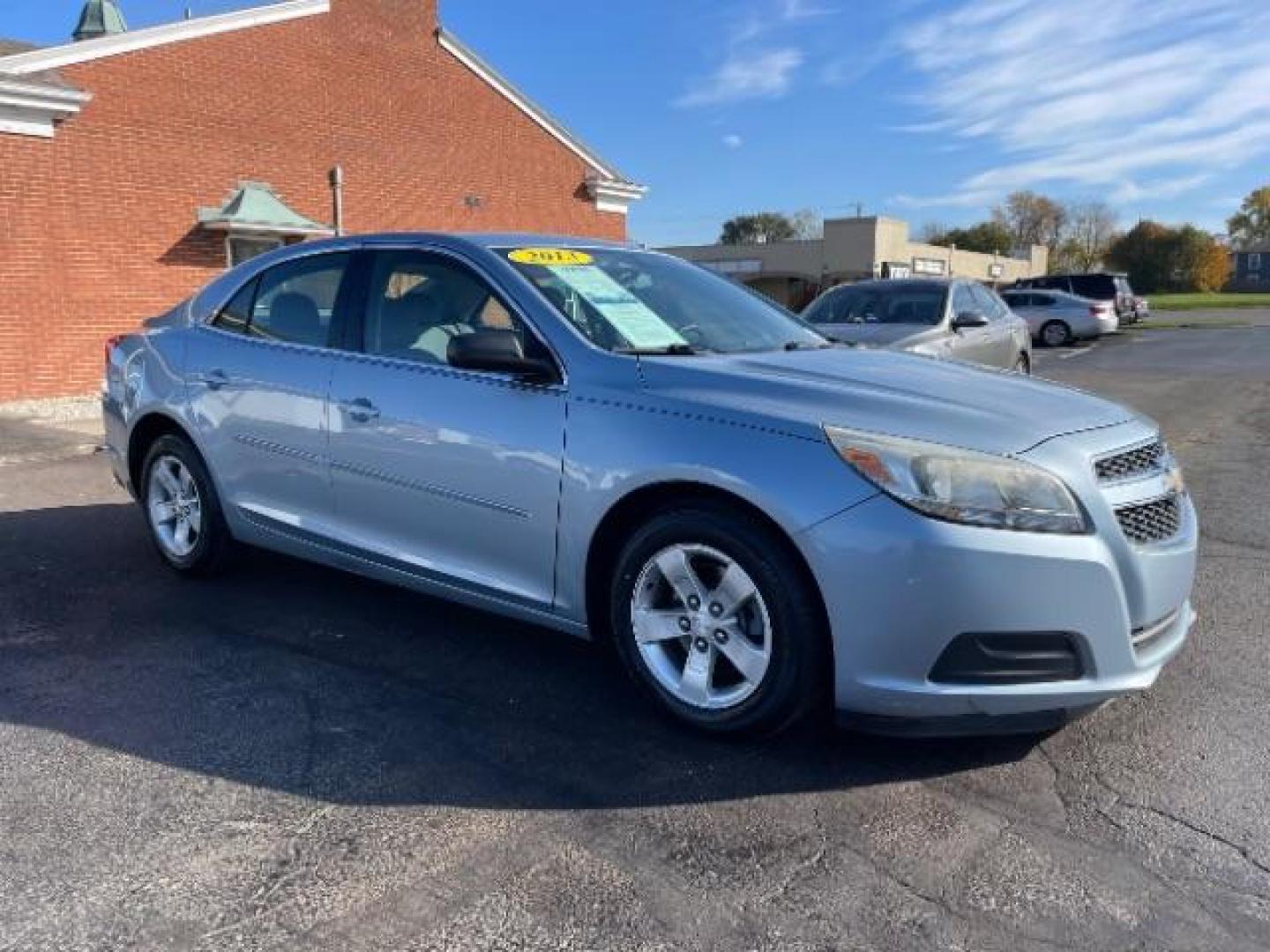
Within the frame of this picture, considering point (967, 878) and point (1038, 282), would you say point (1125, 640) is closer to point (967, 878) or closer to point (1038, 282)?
point (967, 878)

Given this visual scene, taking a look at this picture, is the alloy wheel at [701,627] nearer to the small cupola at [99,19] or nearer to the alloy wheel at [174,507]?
the alloy wheel at [174,507]

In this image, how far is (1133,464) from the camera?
328 centimetres

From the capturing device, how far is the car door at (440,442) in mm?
3639

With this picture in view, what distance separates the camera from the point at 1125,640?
301 centimetres

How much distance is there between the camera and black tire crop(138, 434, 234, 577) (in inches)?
196

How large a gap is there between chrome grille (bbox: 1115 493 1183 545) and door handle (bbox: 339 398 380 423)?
270 centimetres

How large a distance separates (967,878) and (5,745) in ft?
10.0

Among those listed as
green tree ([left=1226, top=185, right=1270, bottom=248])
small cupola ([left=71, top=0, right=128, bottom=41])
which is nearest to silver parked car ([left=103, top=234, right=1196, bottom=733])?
small cupola ([left=71, top=0, right=128, bottom=41])

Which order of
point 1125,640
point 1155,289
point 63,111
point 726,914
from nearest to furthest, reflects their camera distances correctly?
1. point 726,914
2. point 1125,640
3. point 63,111
4. point 1155,289

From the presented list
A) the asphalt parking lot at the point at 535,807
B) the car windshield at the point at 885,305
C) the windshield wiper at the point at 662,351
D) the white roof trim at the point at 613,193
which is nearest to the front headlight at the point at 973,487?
the asphalt parking lot at the point at 535,807

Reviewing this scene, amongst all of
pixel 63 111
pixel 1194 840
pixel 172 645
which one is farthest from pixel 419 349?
pixel 63 111

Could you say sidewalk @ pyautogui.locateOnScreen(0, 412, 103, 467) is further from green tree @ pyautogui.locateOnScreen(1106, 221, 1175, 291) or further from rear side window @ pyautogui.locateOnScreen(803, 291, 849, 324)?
green tree @ pyautogui.locateOnScreen(1106, 221, 1175, 291)

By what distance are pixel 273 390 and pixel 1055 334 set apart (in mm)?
27321

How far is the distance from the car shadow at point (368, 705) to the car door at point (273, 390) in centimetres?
56
